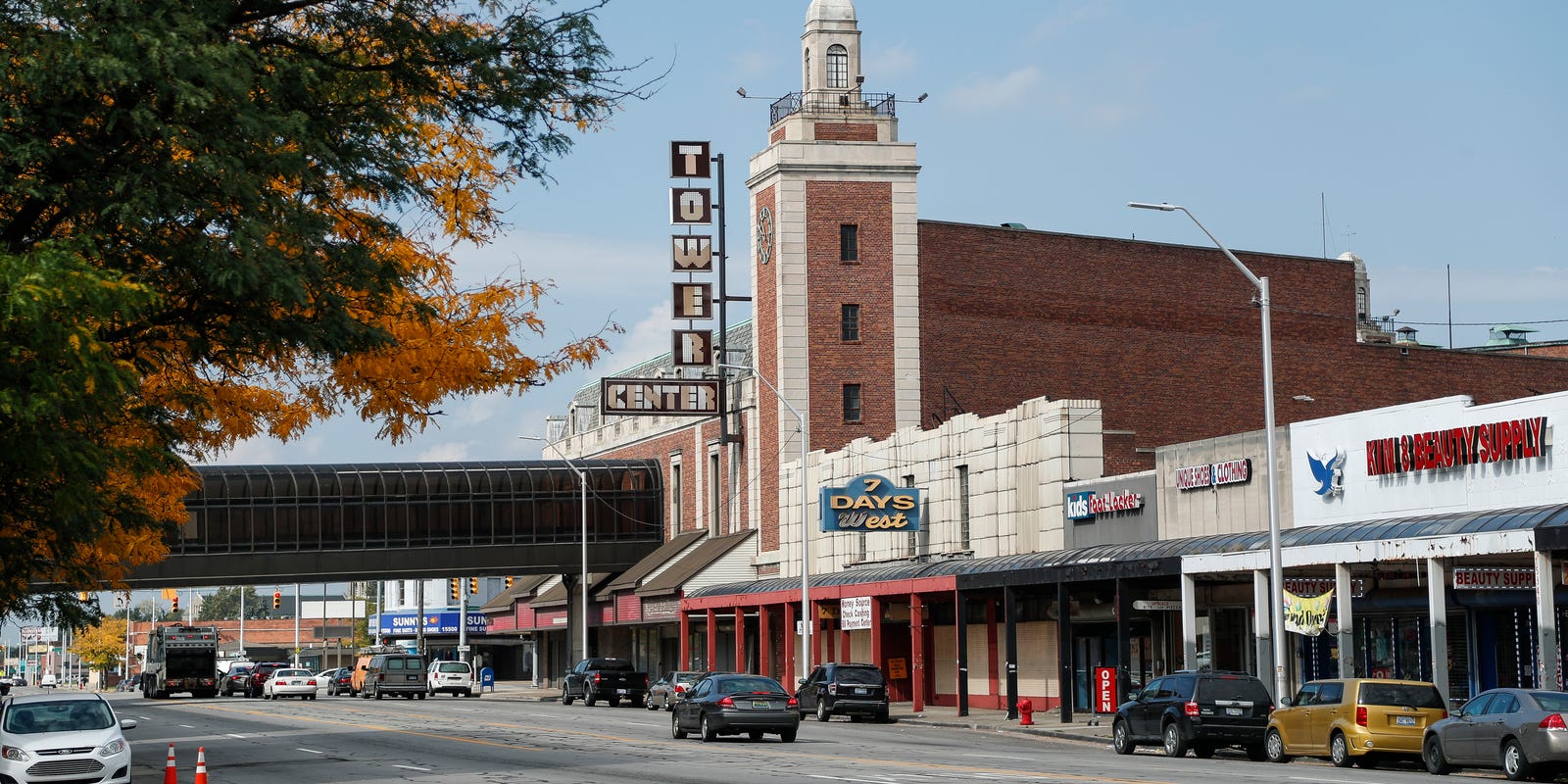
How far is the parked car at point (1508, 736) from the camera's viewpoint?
24359mm

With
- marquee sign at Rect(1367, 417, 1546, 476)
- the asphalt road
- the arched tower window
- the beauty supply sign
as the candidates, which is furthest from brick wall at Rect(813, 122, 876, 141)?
marquee sign at Rect(1367, 417, 1546, 476)

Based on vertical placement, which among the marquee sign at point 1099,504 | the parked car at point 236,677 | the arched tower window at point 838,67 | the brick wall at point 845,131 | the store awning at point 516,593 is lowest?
the parked car at point 236,677

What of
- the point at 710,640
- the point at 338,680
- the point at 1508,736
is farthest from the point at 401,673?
the point at 1508,736

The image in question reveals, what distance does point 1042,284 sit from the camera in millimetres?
64062

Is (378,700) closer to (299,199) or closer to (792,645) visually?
(792,645)

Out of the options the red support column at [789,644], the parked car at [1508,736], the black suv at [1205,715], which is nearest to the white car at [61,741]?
the black suv at [1205,715]

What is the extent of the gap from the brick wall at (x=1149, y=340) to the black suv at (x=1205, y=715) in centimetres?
2920

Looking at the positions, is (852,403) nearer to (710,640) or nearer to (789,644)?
(789,644)

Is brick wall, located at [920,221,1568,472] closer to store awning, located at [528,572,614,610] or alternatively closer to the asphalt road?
the asphalt road

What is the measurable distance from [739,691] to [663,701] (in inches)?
815

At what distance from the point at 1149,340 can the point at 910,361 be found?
29.9 ft

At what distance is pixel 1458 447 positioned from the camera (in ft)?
110

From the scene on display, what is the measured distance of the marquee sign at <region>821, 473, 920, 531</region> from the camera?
52281 millimetres

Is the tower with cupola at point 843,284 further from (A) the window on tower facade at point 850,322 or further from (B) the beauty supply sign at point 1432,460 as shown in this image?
(B) the beauty supply sign at point 1432,460
